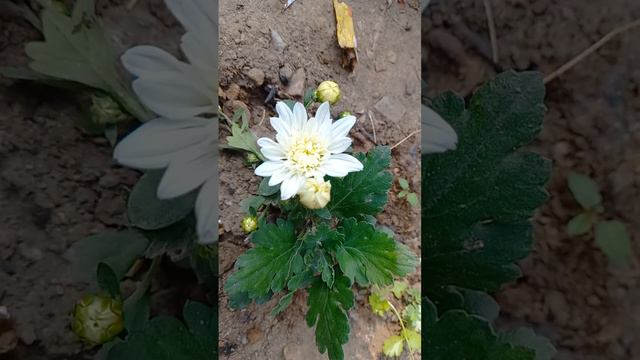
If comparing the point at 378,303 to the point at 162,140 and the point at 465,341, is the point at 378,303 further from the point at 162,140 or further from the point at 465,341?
the point at 162,140

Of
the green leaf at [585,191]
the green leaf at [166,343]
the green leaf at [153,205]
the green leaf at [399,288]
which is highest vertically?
the green leaf at [153,205]

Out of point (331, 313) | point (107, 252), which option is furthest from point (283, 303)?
point (107, 252)

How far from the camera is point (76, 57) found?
2.81 feet

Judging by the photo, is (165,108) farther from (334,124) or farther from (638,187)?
(638,187)

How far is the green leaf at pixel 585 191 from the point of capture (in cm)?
112

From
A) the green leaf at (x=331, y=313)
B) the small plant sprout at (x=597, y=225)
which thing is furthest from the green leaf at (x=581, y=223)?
the green leaf at (x=331, y=313)

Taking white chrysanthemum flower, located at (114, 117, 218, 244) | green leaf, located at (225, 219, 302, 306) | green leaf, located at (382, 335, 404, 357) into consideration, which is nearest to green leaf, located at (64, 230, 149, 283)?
white chrysanthemum flower, located at (114, 117, 218, 244)

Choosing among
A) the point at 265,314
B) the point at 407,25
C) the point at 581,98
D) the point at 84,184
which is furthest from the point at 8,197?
the point at 581,98

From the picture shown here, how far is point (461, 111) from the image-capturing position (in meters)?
0.90

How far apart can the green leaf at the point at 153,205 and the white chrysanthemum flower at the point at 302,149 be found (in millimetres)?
154

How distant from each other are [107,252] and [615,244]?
78 cm

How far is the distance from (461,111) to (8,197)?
592 mm

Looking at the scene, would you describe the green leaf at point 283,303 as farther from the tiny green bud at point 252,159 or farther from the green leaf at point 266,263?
the tiny green bud at point 252,159

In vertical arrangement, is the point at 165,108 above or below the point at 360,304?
above
